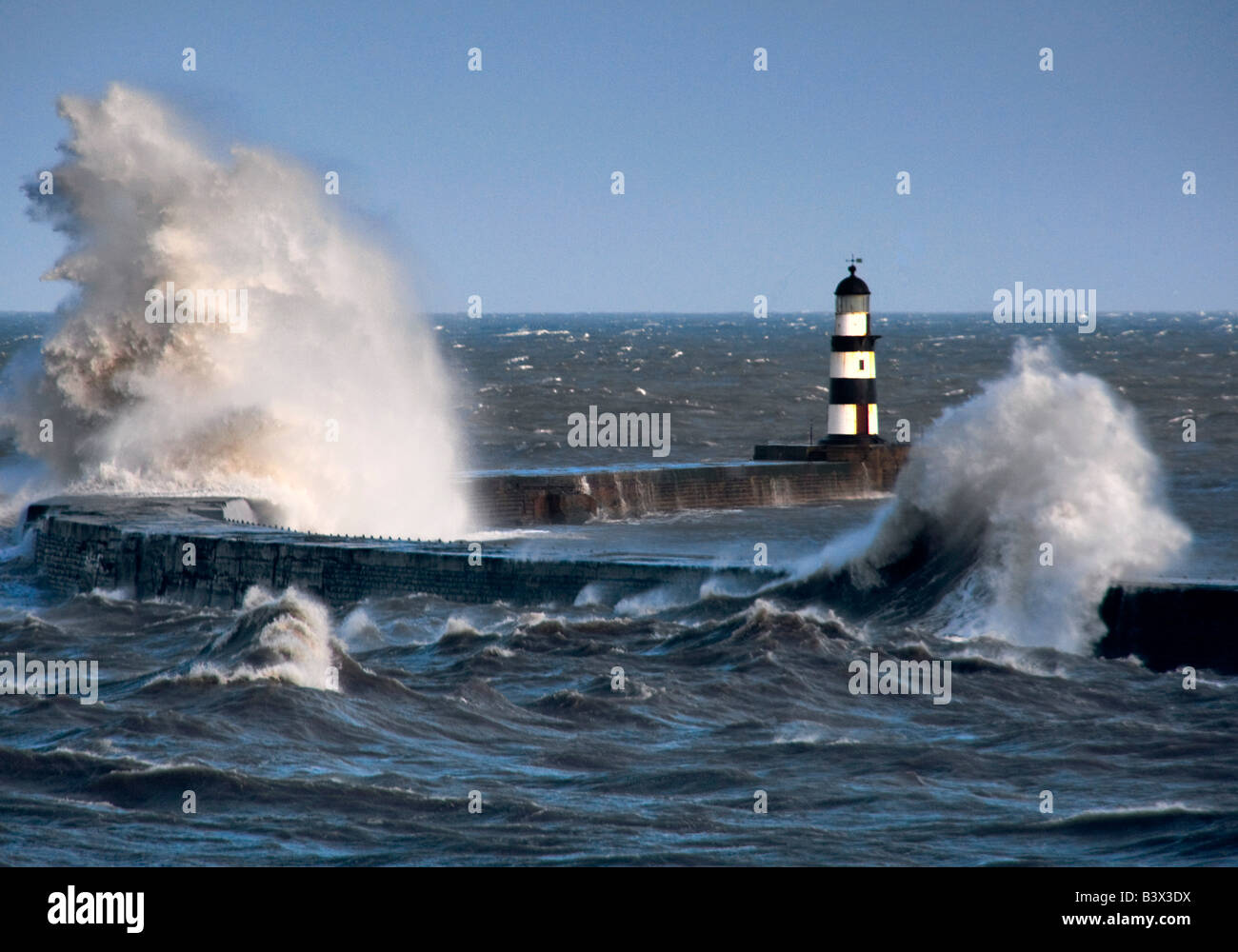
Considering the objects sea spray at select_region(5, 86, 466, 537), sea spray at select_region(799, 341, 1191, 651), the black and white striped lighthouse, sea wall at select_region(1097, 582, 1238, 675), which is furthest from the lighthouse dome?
sea wall at select_region(1097, 582, 1238, 675)

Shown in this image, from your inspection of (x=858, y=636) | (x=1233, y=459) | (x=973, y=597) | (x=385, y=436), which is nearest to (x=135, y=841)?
(x=858, y=636)

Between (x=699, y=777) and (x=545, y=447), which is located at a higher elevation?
(x=545, y=447)

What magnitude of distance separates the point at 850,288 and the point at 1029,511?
40.4ft

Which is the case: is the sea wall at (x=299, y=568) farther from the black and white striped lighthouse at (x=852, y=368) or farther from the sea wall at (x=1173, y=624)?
the black and white striped lighthouse at (x=852, y=368)

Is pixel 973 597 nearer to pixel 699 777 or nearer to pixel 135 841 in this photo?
pixel 699 777

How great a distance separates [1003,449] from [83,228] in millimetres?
15263

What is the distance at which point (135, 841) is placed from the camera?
8062 mm

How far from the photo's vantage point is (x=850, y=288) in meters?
26.3

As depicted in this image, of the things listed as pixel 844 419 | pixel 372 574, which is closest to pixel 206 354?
pixel 372 574

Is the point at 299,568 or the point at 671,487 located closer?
the point at 299,568

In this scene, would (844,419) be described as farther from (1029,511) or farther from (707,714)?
(707,714)

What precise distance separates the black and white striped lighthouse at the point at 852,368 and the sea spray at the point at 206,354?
6.04 meters

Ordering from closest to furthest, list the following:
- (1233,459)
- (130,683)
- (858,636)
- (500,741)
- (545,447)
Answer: (500,741)
(130,683)
(858,636)
(1233,459)
(545,447)

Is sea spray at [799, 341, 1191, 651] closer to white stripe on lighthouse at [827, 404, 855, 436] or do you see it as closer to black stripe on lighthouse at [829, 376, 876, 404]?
black stripe on lighthouse at [829, 376, 876, 404]
